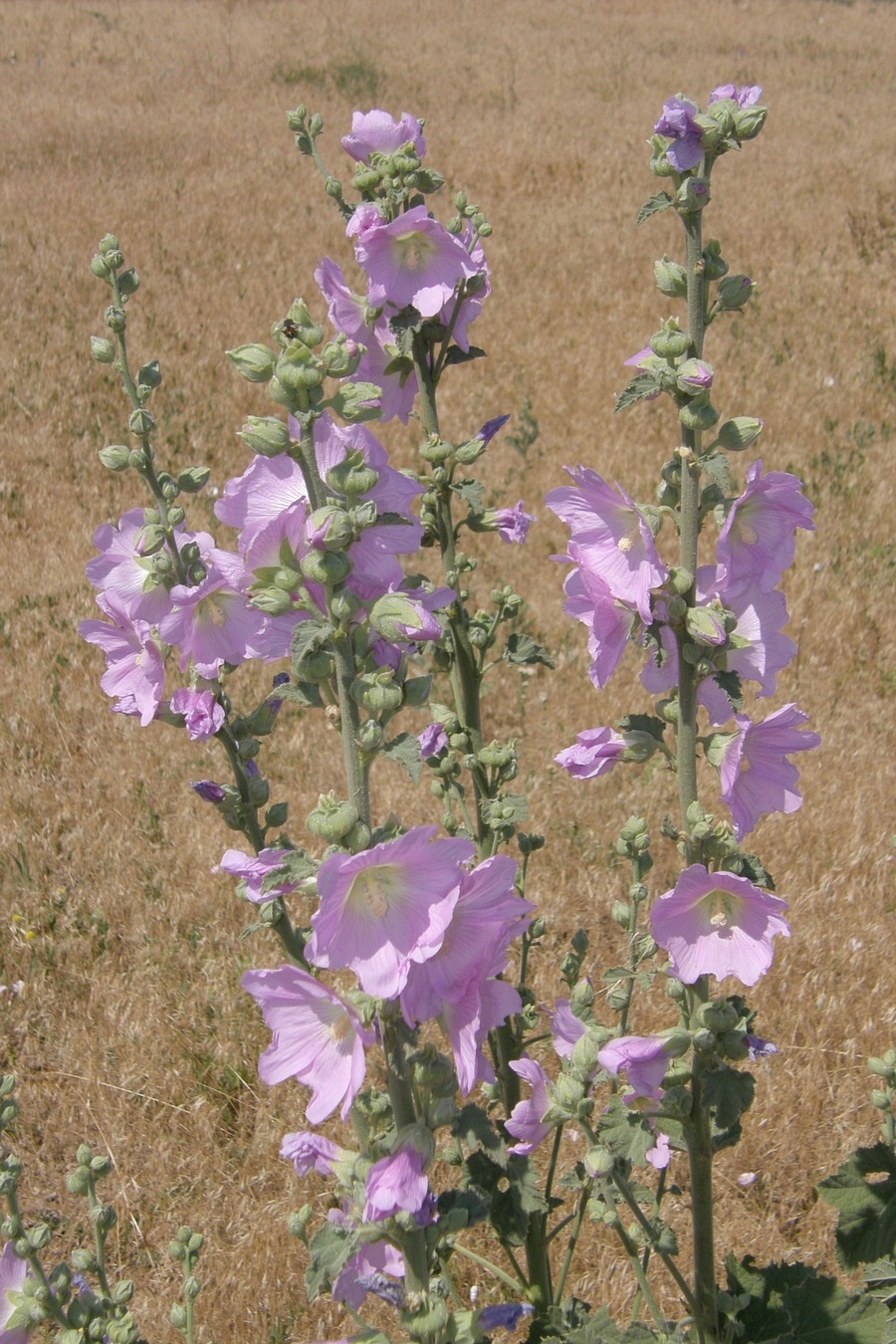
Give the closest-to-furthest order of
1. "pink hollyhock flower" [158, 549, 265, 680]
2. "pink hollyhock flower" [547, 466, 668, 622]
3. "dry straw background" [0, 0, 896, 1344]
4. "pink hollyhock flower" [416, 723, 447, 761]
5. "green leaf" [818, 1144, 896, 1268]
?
"pink hollyhock flower" [547, 466, 668, 622] → "pink hollyhock flower" [158, 549, 265, 680] → "green leaf" [818, 1144, 896, 1268] → "pink hollyhock flower" [416, 723, 447, 761] → "dry straw background" [0, 0, 896, 1344]

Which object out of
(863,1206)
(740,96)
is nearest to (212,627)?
(740,96)

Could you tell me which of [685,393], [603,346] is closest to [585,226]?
[603,346]

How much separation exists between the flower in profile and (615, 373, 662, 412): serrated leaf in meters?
0.27

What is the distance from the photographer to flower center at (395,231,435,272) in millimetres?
1772

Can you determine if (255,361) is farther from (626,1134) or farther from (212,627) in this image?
(626,1134)

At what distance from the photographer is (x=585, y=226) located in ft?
29.3

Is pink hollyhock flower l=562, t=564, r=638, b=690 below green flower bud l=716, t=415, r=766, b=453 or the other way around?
below

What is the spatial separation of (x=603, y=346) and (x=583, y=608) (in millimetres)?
5802

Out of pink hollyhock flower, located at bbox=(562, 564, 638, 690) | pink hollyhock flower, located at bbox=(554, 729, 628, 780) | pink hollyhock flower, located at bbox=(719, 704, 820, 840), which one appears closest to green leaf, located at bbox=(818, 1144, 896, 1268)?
pink hollyhock flower, located at bbox=(719, 704, 820, 840)

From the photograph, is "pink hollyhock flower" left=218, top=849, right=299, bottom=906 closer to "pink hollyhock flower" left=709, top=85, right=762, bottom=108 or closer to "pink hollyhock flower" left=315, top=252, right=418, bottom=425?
"pink hollyhock flower" left=315, top=252, right=418, bottom=425

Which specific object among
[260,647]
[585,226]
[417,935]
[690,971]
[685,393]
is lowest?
[585,226]

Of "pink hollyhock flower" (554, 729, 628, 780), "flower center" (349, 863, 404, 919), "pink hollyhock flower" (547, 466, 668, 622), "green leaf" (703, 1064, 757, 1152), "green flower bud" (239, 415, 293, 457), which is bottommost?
"green leaf" (703, 1064, 757, 1152)

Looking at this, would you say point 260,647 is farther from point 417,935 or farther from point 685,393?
point 685,393

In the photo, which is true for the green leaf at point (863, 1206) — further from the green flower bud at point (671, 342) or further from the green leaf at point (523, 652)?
the green flower bud at point (671, 342)
